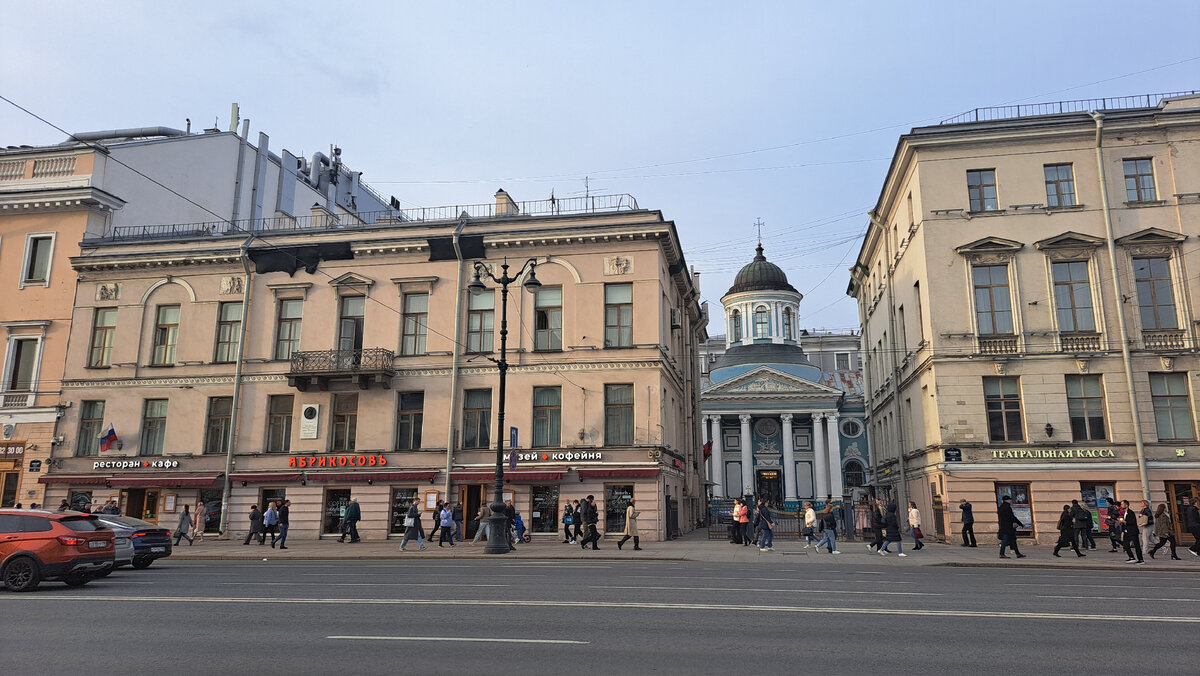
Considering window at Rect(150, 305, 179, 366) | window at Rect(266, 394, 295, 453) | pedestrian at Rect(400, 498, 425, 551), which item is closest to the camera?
pedestrian at Rect(400, 498, 425, 551)

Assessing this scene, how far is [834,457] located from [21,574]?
58.2 meters

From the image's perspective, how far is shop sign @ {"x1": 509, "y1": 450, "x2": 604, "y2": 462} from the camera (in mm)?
29312

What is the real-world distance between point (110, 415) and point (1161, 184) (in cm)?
4190

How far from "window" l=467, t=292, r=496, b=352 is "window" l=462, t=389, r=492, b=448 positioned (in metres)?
1.84

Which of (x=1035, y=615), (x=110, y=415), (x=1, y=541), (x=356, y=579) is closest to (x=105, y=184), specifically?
(x=110, y=415)

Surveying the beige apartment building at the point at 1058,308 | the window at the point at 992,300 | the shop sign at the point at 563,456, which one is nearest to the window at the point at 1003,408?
the beige apartment building at the point at 1058,308

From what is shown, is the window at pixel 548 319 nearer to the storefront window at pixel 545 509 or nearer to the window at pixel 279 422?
the storefront window at pixel 545 509

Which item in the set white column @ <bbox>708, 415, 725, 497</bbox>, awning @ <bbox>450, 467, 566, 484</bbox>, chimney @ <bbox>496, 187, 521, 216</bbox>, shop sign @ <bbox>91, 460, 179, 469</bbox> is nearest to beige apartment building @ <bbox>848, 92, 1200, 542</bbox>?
awning @ <bbox>450, 467, 566, 484</bbox>

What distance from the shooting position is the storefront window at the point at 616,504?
2912 centimetres

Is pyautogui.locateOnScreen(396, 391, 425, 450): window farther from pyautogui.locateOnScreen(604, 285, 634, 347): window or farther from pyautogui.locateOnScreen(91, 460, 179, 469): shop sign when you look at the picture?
pyautogui.locateOnScreen(91, 460, 179, 469): shop sign

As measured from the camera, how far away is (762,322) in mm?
71438

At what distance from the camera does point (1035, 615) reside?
1035cm

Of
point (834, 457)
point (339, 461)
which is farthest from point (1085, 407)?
point (834, 457)

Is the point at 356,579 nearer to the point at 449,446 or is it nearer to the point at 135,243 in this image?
the point at 449,446
